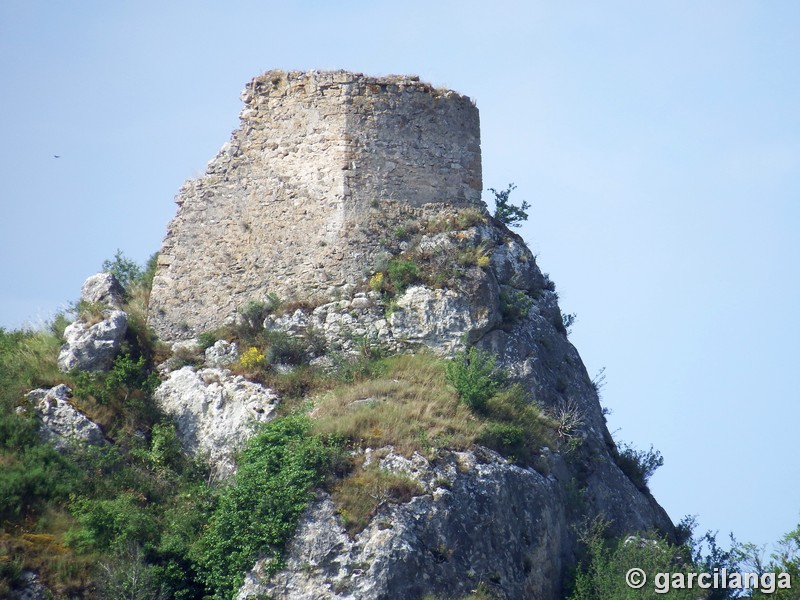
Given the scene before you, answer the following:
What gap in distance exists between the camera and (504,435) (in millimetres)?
24391

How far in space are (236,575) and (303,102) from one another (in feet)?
31.5

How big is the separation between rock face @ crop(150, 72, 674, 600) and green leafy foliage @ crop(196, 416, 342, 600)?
134cm

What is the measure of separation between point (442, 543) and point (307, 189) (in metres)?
7.86

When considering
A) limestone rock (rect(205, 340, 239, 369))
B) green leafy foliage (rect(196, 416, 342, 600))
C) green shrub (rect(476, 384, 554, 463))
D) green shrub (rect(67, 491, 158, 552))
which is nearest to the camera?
green leafy foliage (rect(196, 416, 342, 600))

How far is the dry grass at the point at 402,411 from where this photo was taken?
2364cm

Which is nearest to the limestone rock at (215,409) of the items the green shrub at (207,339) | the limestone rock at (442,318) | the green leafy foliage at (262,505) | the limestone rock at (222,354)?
the limestone rock at (222,354)

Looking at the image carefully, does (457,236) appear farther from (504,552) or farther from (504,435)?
(504,552)

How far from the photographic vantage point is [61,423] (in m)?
24.8

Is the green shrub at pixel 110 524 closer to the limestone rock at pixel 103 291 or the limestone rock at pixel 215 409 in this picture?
the limestone rock at pixel 215 409

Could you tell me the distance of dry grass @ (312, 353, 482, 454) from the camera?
23.6 metres

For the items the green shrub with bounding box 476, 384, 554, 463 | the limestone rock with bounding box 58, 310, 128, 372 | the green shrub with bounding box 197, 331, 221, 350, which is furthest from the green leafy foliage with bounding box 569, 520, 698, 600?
the limestone rock with bounding box 58, 310, 128, 372

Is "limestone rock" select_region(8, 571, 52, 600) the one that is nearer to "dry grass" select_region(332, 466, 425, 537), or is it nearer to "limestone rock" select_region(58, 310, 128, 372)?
"dry grass" select_region(332, 466, 425, 537)

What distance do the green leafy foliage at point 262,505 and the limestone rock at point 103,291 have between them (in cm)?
581

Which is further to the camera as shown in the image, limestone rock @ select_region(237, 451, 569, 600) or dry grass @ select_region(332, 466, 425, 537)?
dry grass @ select_region(332, 466, 425, 537)
